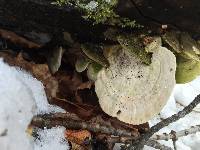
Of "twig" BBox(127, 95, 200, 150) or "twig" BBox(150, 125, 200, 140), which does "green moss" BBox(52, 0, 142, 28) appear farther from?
"twig" BBox(150, 125, 200, 140)

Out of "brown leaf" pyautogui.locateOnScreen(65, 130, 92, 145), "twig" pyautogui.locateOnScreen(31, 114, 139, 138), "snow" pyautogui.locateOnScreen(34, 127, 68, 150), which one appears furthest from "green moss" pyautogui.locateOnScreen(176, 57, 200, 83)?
"snow" pyautogui.locateOnScreen(34, 127, 68, 150)

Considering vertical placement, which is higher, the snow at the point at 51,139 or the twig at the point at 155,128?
the twig at the point at 155,128

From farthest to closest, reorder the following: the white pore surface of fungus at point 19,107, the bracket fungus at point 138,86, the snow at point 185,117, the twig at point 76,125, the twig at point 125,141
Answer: the snow at point 185,117
the twig at point 125,141
the twig at point 76,125
the bracket fungus at point 138,86
the white pore surface of fungus at point 19,107

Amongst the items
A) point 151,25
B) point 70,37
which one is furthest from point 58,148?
point 151,25

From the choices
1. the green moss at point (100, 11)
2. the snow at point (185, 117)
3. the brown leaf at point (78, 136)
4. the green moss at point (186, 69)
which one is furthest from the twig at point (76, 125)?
the snow at point (185, 117)

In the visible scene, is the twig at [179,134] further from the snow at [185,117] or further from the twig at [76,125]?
the snow at [185,117]

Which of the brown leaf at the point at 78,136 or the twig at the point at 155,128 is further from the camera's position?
the brown leaf at the point at 78,136

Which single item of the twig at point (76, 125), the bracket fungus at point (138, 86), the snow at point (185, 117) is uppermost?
the bracket fungus at point (138, 86)
